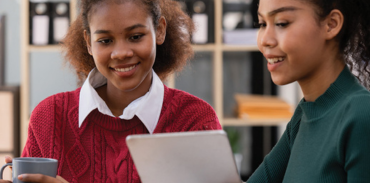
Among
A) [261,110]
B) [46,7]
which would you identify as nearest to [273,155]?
[261,110]

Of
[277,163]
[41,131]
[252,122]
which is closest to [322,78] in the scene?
[277,163]

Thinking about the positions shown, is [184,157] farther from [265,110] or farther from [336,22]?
[265,110]

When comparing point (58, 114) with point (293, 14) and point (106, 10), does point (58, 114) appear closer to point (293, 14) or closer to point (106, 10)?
point (106, 10)

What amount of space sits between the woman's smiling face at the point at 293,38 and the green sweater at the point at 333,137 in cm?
7

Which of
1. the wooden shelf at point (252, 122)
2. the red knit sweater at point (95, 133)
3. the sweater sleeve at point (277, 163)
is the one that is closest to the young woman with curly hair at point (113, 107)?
the red knit sweater at point (95, 133)

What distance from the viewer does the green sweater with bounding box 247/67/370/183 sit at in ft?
2.66

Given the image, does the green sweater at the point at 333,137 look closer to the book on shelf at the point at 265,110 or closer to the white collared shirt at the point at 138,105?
the white collared shirt at the point at 138,105

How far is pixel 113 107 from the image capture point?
1.46 metres

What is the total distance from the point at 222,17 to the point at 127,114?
1668 mm

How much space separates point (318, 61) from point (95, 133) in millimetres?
698

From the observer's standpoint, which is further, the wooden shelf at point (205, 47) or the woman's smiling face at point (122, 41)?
the wooden shelf at point (205, 47)

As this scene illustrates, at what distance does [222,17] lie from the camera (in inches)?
114

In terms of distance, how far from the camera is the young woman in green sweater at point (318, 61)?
900 mm

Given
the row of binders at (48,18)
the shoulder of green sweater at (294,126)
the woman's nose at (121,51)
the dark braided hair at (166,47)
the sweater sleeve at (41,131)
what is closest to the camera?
the shoulder of green sweater at (294,126)
